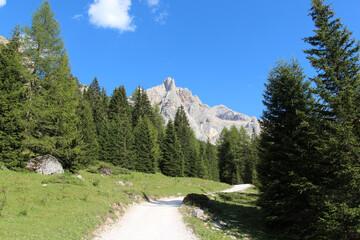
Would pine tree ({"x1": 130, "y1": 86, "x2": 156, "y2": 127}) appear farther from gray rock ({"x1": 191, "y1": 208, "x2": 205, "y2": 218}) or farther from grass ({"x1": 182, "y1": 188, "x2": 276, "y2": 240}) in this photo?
gray rock ({"x1": 191, "y1": 208, "x2": 205, "y2": 218})

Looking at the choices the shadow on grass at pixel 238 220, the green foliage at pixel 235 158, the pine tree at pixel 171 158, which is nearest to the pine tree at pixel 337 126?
the shadow on grass at pixel 238 220

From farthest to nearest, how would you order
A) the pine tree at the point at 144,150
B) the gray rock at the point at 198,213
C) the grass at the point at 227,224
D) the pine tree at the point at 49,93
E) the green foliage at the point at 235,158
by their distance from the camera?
the green foliage at the point at 235,158
the pine tree at the point at 144,150
the pine tree at the point at 49,93
the gray rock at the point at 198,213
the grass at the point at 227,224

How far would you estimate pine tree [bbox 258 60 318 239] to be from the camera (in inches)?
429

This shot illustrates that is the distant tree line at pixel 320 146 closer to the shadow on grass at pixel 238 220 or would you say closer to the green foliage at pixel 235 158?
the shadow on grass at pixel 238 220

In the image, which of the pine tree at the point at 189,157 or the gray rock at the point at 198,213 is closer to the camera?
the gray rock at the point at 198,213

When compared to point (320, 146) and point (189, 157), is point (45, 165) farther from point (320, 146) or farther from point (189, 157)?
point (189, 157)

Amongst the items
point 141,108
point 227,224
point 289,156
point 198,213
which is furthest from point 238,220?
point 141,108

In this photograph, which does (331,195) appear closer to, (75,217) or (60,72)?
(75,217)

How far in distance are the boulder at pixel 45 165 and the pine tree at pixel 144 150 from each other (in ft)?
74.9

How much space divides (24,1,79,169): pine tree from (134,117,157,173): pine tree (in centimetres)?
2043

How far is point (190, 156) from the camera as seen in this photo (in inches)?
2227

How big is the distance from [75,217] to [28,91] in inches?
632

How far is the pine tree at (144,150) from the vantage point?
41.8 metres

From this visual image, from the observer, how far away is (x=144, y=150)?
141 feet
